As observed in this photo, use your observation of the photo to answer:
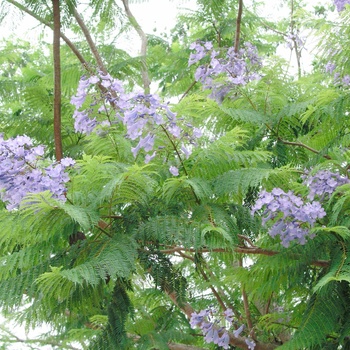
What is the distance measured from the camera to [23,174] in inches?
97.7

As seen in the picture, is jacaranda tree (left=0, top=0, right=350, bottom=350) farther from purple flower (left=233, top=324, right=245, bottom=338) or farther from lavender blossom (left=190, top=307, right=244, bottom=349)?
purple flower (left=233, top=324, right=245, bottom=338)

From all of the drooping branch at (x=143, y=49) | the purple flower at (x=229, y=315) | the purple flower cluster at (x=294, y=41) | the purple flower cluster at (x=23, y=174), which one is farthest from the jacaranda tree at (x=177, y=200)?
the purple flower cluster at (x=294, y=41)

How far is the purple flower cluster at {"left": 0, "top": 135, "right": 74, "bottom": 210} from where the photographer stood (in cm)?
244

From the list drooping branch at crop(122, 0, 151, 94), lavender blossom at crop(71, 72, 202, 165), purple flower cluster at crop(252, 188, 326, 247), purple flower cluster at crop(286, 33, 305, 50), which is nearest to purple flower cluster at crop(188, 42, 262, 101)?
drooping branch at crop(122, 0, 151, 94)

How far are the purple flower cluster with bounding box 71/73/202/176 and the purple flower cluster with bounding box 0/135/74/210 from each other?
13.7 inches

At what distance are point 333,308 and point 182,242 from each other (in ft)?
2.44

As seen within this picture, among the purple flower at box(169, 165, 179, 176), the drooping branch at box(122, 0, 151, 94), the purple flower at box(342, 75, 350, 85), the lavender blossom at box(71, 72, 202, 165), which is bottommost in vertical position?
the purple flower at box(169, 165, 179, 176)

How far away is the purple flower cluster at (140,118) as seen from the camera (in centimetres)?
260

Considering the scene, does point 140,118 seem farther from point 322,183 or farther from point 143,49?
point 143,49

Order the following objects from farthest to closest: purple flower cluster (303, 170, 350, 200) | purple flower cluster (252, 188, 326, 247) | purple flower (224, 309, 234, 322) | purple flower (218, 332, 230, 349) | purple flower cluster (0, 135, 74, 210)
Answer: purple flower (224, 309, 234, 322)
purple flower (218, 332, 230, 349)
purple flower cluster (303, 170, 350, 200)
purple flower cluster (252, 188, 326, 247)
purple flower cluster (0, 135, 74, 210)

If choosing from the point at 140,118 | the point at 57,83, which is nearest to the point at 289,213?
the point at 140,118

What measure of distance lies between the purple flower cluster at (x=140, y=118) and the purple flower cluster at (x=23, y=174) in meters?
0.35

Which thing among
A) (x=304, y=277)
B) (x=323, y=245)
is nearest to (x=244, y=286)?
(x=304, y=277)

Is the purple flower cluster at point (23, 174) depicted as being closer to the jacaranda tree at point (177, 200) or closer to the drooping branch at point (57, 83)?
the jacaranda tree at point (177, 200)
